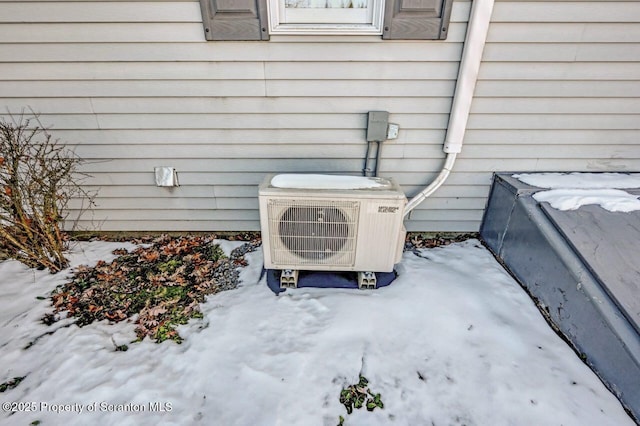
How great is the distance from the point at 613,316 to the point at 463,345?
2.25 feet

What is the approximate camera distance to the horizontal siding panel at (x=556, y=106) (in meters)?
2.20

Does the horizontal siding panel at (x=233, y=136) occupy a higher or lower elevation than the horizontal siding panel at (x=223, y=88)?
lower

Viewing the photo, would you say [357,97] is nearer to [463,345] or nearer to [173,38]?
[173,38]

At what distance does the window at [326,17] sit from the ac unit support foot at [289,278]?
5.17 ft

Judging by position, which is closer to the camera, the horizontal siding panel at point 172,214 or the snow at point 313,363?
the snow at point 313,363

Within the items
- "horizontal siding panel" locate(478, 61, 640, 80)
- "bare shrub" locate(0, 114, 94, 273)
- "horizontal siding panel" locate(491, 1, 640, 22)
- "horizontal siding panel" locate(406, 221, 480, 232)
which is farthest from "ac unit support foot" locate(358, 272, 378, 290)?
"bare shrub" locate(0, 114, 94, 273)

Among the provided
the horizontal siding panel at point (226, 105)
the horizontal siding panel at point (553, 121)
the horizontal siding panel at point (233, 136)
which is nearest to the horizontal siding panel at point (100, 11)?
the horizontal siding panel at point (226, 105)

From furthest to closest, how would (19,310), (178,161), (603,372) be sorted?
(178,161) < (19,310) < (603,372)

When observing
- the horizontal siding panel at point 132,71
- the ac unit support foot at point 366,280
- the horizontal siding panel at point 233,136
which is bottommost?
the ac unit support foot at point 366,280

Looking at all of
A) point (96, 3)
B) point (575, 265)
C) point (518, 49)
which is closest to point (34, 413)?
point (96, 3)

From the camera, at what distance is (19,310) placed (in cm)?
A: 190

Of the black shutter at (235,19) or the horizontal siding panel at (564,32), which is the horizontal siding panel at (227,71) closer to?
the black shutter at (235,19)

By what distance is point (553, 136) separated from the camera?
2309 millimetres

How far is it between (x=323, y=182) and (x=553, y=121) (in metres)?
1.78
